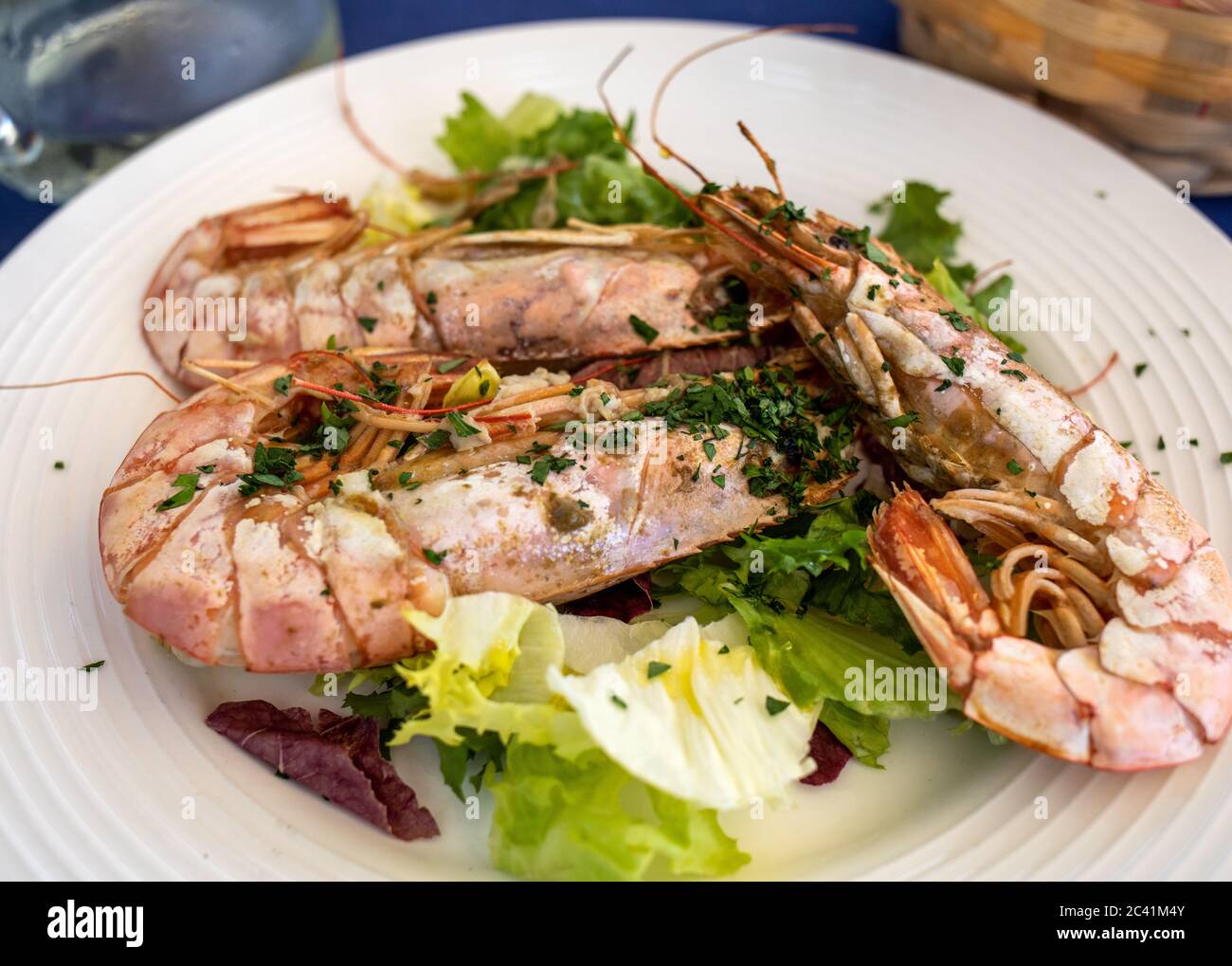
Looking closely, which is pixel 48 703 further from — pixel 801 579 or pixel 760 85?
pixel 760 85

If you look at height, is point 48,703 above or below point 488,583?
below

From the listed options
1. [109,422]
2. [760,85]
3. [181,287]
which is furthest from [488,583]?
[760,85]

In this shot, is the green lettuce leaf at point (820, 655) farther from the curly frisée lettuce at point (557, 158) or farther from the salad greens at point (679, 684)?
the curly frisée lettuce at point (557, 158)

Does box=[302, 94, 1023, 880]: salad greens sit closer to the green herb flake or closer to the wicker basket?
the green herb flake

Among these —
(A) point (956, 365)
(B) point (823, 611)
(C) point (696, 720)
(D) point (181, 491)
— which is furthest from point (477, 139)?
(C) point (696, 720)

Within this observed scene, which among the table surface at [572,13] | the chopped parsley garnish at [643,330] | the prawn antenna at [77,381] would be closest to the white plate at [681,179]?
the prawn antenna at [77,381]
